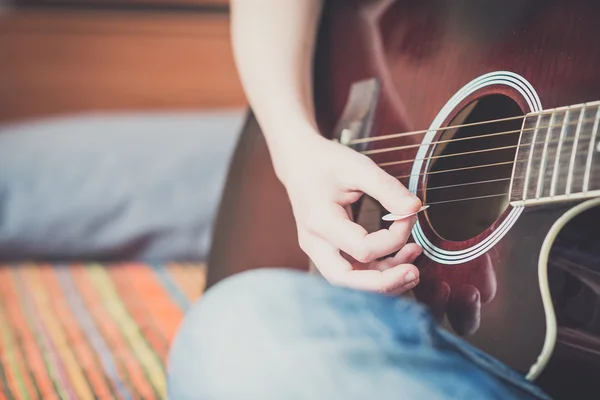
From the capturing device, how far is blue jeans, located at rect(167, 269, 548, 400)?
1.30 feet

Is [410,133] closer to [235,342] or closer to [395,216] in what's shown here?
[395,216]

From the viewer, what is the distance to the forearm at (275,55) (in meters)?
0.61

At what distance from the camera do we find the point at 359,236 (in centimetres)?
46

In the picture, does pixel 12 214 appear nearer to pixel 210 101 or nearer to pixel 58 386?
pixel 58 386

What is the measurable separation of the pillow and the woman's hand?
616 mm

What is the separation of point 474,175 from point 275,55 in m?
0.27

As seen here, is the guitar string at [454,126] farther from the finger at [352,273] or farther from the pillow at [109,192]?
the pillow at [109,192]

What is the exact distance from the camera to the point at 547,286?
423mm

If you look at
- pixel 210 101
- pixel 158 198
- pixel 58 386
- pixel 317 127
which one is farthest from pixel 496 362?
pixel 210 101

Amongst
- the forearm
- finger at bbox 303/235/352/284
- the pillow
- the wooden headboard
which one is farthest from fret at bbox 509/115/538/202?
the wooden headboard

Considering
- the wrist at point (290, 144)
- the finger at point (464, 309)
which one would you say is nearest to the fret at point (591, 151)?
the finger at point (464, 309)

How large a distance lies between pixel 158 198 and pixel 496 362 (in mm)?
824

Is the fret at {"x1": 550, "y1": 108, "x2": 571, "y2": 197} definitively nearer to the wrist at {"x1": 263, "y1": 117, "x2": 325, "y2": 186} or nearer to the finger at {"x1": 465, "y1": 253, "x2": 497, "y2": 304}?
the finger at {"x1": 465, "y1": 253, "x2": 497, "y2": 304}

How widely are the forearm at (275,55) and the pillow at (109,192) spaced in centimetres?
52
